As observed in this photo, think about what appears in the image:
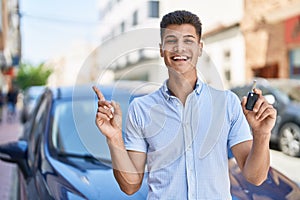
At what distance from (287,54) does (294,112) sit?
25.0 ft

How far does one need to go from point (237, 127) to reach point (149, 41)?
1.63ft

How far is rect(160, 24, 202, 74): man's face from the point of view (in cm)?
153

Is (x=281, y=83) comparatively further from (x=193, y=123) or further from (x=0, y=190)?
(x=193, y=123)

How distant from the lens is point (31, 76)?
66562 millimetres

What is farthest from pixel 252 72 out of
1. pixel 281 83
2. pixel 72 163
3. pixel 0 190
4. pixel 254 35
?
pixel 72 163

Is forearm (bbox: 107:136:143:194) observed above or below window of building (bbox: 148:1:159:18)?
below

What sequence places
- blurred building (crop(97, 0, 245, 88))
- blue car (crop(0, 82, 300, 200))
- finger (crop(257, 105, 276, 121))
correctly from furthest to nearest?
blue car (crop(0, 82, 300, 200))
blurred building (crop(97, 0, 245, 88))
finger (crop(257, 105, 276, 121))

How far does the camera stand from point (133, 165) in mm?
1615

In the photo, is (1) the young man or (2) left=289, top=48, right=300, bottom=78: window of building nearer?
(1) the young man

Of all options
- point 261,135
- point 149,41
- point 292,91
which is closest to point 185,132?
point 261,135

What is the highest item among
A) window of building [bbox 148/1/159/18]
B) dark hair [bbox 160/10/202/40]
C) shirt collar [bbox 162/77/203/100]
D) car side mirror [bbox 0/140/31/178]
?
window of building [bbox 148/1/159/18]

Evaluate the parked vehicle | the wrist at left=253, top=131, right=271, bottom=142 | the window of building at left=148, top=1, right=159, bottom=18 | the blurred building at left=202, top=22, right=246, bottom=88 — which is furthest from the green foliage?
the wrist at left=253, top=131, right=271, bottom=142

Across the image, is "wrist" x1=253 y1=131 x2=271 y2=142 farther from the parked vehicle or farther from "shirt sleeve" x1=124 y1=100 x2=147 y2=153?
the parked vehicle

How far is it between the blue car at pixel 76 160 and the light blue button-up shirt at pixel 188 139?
1.68 feet
